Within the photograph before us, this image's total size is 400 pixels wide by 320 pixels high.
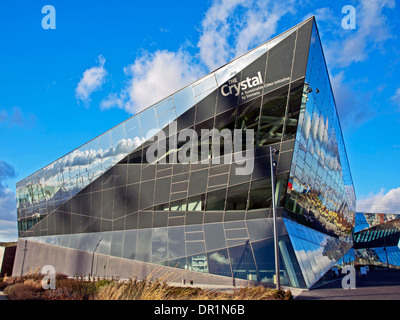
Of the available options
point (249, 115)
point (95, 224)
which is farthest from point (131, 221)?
point (249, 115)

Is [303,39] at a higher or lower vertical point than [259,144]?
higher

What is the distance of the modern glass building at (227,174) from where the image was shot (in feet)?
63.2

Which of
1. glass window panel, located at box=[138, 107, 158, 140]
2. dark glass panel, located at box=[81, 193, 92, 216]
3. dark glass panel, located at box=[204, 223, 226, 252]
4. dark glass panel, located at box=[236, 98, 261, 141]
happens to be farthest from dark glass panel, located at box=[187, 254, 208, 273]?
dark glass panel, located at box=[81, 193, 92, 216]

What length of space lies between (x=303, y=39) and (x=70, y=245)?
2782cm

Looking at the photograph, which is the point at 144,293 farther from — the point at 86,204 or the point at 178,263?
the point at 86,204

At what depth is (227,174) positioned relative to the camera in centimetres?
2156

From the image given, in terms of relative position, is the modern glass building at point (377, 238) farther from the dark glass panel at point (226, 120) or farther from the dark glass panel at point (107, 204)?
the dark glass panel at point (226, 120)

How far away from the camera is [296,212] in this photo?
2255 cm

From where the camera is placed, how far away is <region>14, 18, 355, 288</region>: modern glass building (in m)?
19.2

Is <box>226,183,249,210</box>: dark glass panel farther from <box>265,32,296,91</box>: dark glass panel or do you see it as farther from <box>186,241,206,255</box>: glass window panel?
<box>265,32,296,91</box>: dark glass panel

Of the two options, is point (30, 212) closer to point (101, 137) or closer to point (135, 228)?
point (101, 137)

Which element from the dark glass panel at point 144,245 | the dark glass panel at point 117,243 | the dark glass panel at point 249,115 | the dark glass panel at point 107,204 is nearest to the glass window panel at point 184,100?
the dark glass panel at point 249,115
